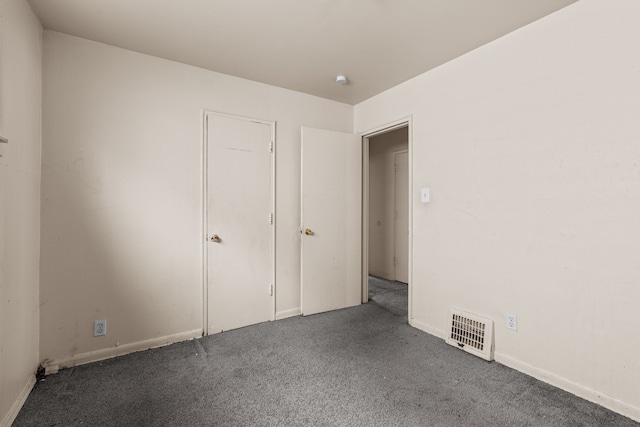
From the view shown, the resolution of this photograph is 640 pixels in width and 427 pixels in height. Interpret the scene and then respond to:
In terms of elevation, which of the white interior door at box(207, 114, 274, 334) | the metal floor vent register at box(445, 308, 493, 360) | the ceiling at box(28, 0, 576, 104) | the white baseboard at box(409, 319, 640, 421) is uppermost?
the ceiling at box(28, 0, 576, 104)

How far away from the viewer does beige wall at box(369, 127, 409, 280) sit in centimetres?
479

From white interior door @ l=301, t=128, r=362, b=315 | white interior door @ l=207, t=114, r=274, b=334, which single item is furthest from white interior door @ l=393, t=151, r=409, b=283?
white interior door @ l=207, t=114, r=274, b=334

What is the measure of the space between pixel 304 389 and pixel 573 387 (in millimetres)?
1647

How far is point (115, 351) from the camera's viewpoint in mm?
2346

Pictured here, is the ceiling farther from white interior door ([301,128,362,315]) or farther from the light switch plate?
the light switch plate

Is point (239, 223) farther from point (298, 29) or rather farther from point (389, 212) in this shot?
point (389, 212)

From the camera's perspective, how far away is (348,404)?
69.7 inches

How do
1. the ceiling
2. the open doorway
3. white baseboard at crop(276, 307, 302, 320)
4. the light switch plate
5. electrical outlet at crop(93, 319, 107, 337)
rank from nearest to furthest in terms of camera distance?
the ceiling → electrical outlet at crop(93, 319, 107, 337) → the light switch plate → white baseboard at crop(276, 307, 302, 320) → the open doorway

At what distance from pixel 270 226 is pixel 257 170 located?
56cm

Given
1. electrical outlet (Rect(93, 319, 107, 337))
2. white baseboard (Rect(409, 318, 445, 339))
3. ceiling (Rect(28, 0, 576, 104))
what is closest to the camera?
ceiling (Rect(28, 0, 576, 104))

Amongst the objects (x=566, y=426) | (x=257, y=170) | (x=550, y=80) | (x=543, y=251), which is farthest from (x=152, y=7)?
(x=566, y=426)

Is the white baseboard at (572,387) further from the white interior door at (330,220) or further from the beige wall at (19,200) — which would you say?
the beige wall at (19,200)

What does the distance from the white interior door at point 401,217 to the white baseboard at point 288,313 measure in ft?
6.53

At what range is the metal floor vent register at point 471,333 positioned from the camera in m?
2.30
